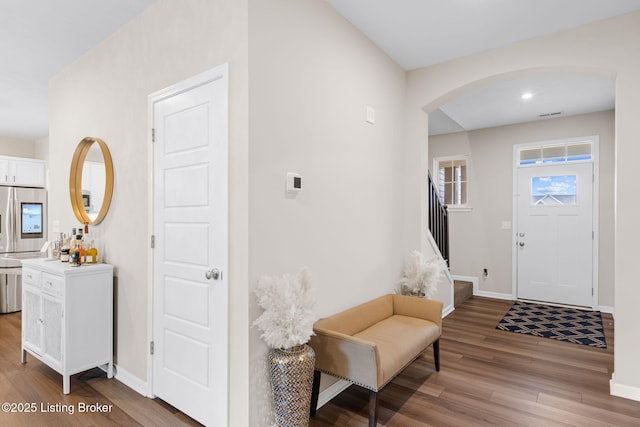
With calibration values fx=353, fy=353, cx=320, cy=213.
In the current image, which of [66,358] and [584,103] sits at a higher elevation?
[584,103]

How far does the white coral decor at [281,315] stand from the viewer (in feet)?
6.30

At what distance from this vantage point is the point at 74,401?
2527mm

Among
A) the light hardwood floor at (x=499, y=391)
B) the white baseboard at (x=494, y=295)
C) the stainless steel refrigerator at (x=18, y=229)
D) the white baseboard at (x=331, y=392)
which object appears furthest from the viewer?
the white baseboard at (x=494, y=295)

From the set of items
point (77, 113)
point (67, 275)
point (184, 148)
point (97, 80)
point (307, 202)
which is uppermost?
point (97, 80)

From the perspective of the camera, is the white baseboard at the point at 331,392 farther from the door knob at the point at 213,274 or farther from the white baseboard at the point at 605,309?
the white baseboard at the point at 605,309

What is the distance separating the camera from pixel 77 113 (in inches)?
132

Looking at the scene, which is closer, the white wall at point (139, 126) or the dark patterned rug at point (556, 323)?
the white wall at point (139, 126)

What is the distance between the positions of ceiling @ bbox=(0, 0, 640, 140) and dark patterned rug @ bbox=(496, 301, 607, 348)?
111 inches

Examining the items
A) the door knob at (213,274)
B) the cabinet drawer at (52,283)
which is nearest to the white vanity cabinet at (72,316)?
the cabinet drawer at (52,283)

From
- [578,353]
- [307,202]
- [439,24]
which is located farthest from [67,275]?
[578,353]

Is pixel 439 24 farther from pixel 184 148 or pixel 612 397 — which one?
pixel 612 397

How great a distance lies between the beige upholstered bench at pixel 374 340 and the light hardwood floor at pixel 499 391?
255 millimetres

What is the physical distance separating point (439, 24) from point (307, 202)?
1812 millimetres

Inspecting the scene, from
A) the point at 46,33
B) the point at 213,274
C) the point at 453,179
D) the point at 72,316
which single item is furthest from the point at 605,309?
the point at 46,33
